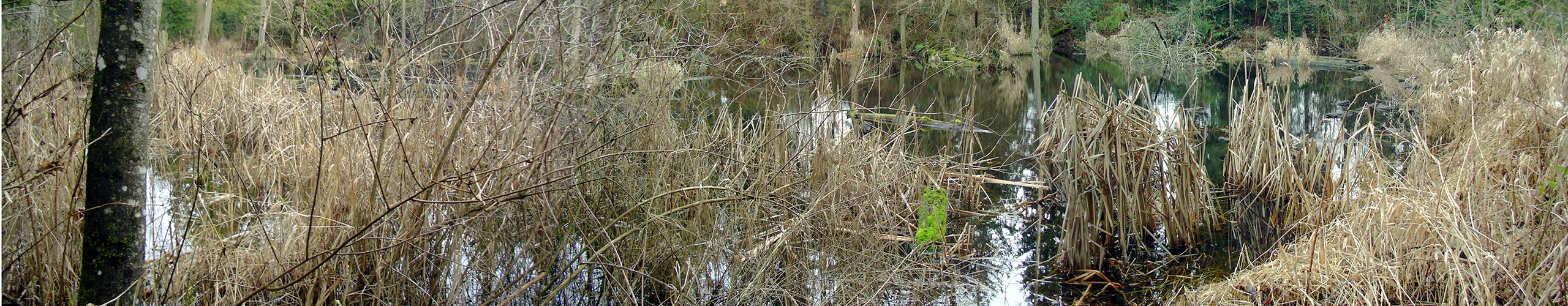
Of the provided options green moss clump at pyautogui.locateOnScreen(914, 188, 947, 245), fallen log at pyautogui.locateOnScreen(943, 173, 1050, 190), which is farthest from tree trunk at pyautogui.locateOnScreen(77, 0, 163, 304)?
fallen log at pyautogui.locateOnScreen(943, 173, 1050, 190)

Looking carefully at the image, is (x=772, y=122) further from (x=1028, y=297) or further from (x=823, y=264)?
(x=1028, y=297)

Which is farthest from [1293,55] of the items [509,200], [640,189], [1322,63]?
[509,200]

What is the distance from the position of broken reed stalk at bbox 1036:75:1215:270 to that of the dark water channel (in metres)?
0.13

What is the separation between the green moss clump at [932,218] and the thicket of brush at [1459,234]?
1009 millimetres

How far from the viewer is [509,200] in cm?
212

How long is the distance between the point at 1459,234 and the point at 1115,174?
1.42m

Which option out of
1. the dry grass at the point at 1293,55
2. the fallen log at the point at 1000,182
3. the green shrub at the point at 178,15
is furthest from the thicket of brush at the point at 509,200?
the dry grass at the point at 1293,55

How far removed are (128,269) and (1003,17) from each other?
21604mm

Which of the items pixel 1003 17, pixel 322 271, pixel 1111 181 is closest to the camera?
pixel 322 271

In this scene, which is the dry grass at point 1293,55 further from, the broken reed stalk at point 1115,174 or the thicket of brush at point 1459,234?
the thicket of brush at point 1459,234

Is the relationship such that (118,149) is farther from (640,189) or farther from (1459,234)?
(1459,234)

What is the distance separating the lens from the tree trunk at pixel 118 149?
182cm

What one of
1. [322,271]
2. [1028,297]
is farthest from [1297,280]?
[322,271]

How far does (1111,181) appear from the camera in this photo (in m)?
4.13
